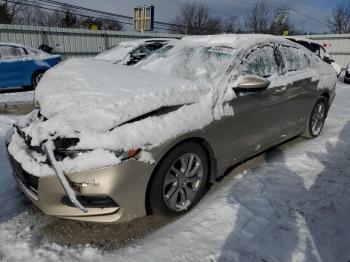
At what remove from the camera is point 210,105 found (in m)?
3.09

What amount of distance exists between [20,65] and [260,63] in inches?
324

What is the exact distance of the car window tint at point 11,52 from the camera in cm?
961

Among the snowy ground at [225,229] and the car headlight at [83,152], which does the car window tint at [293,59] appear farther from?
the car headlight at [83,152]

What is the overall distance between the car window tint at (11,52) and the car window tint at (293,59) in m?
8.25

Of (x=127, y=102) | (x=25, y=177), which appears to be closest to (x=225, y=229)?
(x=127, y=102)

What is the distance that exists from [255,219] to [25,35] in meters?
14.8

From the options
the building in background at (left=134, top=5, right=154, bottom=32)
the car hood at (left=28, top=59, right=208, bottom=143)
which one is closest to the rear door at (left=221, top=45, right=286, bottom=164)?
the car hood at (left=28, top=59, right=208, bottom=143)

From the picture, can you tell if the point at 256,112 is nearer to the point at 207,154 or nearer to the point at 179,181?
the point at 207,154

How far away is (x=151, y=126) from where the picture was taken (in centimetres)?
263

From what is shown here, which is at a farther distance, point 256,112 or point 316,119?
point 316,119

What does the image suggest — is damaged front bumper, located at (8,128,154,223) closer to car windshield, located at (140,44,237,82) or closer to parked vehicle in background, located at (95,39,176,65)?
car windshield, located at (140,44,237,82)

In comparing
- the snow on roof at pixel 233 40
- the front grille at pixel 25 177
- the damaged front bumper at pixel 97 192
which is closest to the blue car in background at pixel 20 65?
the snow on roof at pixel 233 40

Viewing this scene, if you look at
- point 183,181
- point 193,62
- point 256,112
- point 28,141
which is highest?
point 193,62

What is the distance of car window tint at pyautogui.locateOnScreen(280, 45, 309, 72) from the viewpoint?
165 inches
